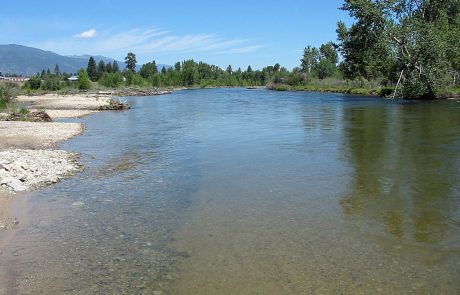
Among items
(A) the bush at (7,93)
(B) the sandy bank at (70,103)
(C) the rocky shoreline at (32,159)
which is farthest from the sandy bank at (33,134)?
(B) the sandy bank at (70,103)

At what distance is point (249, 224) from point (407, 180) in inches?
300

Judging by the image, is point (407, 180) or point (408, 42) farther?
point (408, 42)

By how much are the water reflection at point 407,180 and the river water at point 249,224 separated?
0.23 feet

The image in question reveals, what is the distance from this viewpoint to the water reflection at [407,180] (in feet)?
38.2

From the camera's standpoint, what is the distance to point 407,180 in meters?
16.2

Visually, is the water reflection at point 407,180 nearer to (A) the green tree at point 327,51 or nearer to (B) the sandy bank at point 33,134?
(B) the sandy bank at point 33,134

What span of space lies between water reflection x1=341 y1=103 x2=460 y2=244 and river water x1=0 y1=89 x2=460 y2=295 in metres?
0.07

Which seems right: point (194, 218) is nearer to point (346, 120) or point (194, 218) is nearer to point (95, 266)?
point (95, 266)

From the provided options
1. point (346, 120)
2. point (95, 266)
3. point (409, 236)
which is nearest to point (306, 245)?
point (409, 236)

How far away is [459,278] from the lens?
855 centimetres

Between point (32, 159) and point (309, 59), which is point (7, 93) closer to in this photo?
point (32, 159)

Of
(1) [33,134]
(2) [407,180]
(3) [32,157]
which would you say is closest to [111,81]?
(1) [33,134]

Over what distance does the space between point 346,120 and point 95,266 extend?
32669mm

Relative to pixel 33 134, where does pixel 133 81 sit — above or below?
above
